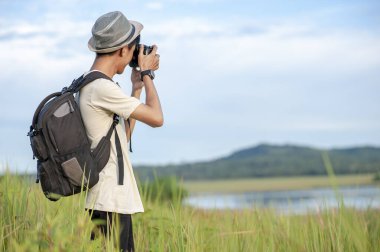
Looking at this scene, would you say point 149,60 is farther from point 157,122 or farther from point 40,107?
point 40,107

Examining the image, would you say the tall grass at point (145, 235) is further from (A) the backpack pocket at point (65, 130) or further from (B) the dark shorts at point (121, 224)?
(A) the backpack pocket at point (65, 130)

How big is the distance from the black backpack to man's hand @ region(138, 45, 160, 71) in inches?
15.2

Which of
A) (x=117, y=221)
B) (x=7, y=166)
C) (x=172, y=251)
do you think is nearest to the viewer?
(x=117, y=221)

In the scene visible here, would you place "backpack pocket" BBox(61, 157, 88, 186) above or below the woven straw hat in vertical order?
below

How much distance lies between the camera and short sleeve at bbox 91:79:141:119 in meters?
4.07

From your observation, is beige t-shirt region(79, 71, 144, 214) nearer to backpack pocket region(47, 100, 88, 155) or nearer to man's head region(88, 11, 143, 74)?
backpack pocket region(47, 100, 88, 155)

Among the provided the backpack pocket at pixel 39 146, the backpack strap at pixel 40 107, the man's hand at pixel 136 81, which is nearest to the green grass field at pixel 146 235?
the backpack pocket at pixel 39 146

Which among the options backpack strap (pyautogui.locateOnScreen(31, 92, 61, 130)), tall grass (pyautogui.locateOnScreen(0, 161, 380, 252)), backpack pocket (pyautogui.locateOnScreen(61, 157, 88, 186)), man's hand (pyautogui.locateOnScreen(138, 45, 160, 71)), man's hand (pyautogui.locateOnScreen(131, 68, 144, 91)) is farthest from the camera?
man's hand (pyautogui.locateOnScreen(131, 68, 144, 91))

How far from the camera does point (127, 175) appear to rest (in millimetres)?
4152

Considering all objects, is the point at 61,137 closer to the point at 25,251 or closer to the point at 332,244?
the point at 25,251

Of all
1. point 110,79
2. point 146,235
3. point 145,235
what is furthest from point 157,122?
point 146,235

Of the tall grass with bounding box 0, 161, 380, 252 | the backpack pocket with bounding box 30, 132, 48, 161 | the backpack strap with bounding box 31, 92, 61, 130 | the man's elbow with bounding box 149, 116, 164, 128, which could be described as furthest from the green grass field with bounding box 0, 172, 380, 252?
the man's elbow with bounding box 149, 116, 164, 128

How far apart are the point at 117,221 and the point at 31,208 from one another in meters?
1.62

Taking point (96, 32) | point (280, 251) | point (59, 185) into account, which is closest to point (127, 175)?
point (59, 185)
